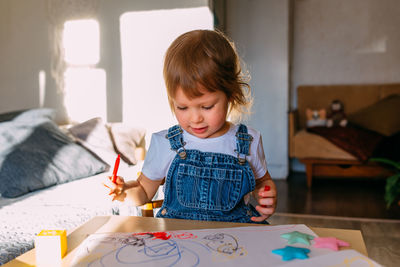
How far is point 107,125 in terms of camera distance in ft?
7.84

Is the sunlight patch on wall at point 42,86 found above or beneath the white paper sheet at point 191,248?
above

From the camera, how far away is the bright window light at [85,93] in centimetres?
251

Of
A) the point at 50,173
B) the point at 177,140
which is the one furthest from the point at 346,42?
the point at 177,140

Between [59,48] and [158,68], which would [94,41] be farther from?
[158,68]

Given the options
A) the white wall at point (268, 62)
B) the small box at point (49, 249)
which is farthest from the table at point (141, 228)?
the white wall at point (268, 62)

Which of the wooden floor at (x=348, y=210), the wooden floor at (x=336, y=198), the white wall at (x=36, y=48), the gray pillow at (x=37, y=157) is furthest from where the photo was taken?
the wooden floor at (x=336, y=198)

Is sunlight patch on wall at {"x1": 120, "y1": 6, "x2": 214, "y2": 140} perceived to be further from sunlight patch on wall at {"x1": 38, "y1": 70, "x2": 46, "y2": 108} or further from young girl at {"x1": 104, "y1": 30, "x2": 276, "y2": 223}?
young girl at {"x1": 104, "y1": 30, "x2": 276, "y2": 223}

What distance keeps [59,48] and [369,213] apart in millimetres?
2453

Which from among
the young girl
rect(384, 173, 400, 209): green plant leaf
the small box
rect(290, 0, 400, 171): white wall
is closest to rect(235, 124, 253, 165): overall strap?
the young girl

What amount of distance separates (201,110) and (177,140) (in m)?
0.15

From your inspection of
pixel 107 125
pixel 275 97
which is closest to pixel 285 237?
pixel 107 125

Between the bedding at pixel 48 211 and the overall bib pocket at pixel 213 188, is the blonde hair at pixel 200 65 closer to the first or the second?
the overall bib pocket at pixel 213 188

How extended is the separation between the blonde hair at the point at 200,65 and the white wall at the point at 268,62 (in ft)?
9.59

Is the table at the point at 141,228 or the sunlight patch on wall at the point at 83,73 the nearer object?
the table at the point at 141,228
